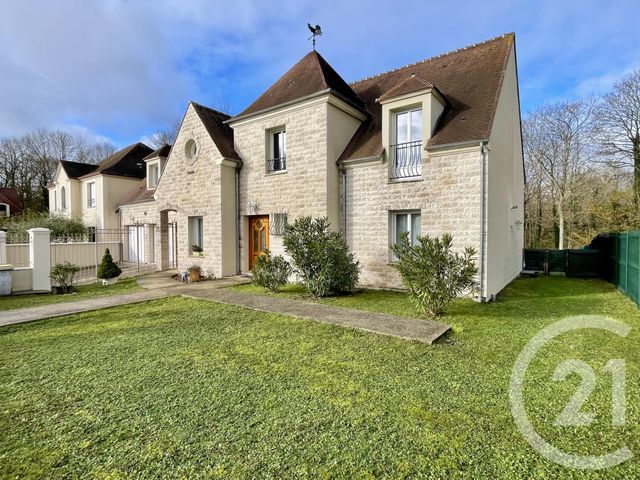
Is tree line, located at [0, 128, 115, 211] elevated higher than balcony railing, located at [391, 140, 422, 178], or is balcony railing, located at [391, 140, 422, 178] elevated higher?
tree line, located at [0, 128, 115, 211]

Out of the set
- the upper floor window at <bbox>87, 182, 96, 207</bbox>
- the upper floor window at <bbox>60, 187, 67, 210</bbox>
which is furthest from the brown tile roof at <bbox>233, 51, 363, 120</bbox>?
the upper floor window at <bbox>60, 187, 67, 210</bbox>

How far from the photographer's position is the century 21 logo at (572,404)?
2639 mm

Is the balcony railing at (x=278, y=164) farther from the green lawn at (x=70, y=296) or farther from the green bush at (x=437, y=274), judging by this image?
the green bush at (x=437, y=274)

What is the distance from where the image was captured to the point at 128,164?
79.3 ft

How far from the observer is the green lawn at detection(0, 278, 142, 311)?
8.69m

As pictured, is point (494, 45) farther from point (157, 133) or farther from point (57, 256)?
point (157, 133)

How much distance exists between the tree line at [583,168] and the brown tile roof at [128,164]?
30.5 metres

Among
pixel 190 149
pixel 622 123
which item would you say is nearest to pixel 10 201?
pixel 190 149

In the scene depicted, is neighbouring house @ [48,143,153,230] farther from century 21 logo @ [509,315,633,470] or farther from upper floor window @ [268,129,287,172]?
century 21 logo @ [509,315,633,470]

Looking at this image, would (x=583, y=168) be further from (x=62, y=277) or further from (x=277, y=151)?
(x=62, y=277)

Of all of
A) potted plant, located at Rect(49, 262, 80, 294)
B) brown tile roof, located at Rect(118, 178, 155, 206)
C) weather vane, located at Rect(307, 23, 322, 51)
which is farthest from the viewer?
brown tile roof, located at Rect(118, 178, 155, 206)

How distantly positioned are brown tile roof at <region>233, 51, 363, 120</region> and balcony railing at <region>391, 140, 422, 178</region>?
2870 millimetres

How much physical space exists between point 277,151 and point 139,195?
1266cm

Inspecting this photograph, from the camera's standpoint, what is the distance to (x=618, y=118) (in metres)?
21.6
